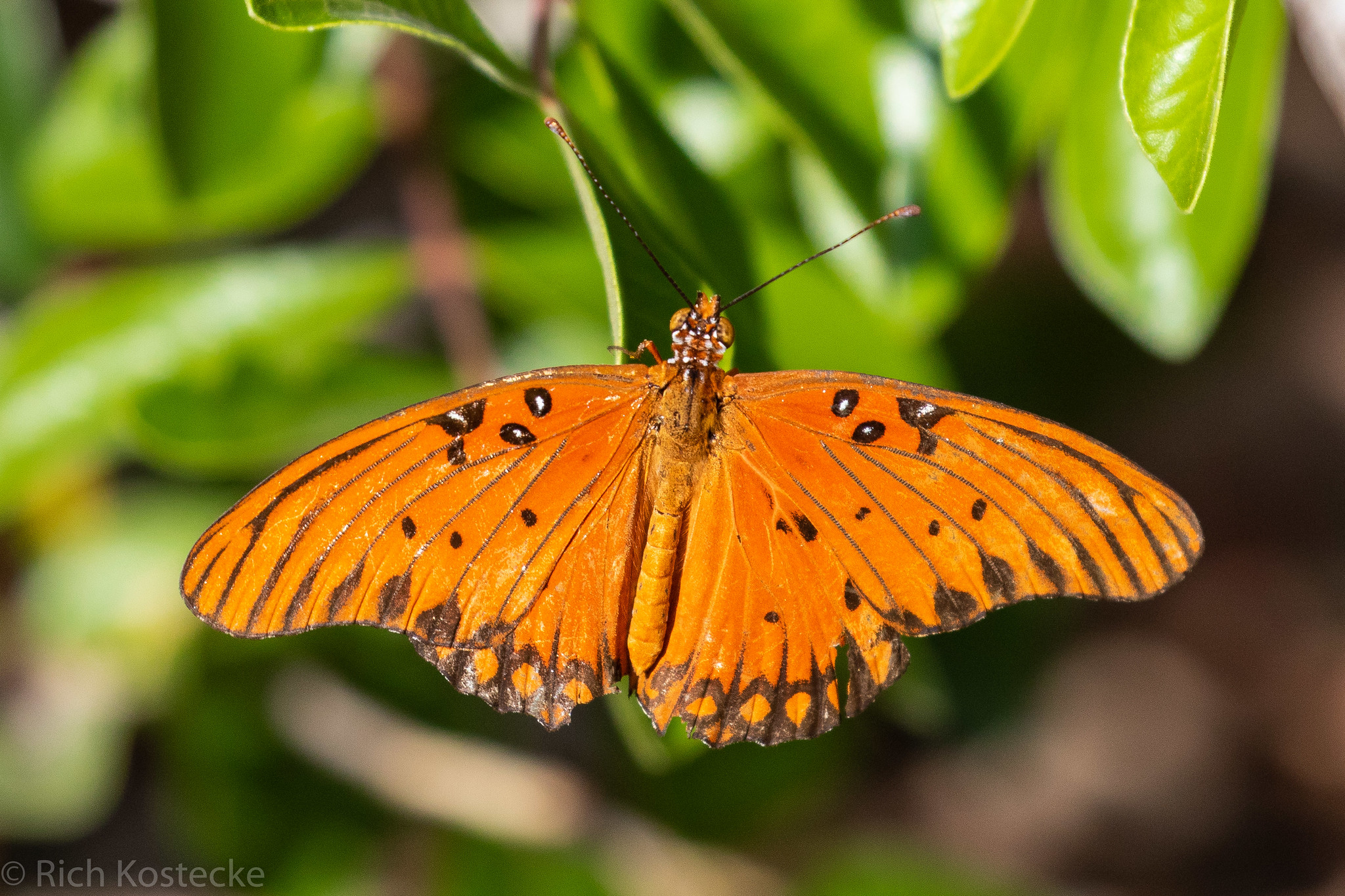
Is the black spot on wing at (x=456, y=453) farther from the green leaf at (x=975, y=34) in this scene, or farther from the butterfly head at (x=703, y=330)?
the green leaf at (x=975, y=34)

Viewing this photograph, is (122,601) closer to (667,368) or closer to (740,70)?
(667,368)

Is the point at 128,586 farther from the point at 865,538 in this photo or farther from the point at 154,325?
the point at 865,538

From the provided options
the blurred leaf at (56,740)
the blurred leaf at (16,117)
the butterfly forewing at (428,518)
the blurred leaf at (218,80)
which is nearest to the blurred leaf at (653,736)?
the butterfly forewing at (428,518)

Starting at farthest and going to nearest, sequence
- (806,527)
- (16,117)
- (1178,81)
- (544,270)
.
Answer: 1. (16,117)
2. (544,270)
3. (806,527)
4. (1178,81)

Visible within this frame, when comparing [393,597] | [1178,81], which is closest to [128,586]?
[393,597]

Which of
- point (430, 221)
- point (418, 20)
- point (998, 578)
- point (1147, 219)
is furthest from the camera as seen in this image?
point (430, 221)

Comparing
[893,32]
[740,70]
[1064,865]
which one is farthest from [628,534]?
[1064,865]

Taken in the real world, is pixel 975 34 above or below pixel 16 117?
below
